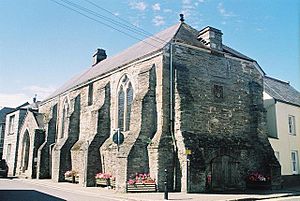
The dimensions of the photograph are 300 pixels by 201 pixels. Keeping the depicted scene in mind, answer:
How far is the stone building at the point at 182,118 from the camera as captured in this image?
62.3 ft

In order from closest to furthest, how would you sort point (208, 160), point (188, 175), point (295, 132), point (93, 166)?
1. point (188, 175)
2. point (208, 160)
3. point (93, 166)
4. point (295, 132)

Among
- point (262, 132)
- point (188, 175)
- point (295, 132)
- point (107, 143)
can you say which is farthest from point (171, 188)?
point (295, 132)

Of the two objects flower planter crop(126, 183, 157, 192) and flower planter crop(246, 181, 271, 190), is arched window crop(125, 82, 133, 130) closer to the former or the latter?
flower planter crop(126, 183, 157, 192)

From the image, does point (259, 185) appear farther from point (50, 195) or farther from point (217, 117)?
point (50, 195)

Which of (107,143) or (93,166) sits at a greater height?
(107,143)

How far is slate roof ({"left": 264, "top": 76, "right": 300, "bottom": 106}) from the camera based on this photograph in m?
27.4

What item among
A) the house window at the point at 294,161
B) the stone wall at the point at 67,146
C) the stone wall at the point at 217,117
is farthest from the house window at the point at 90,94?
the house window at the point at 294,161

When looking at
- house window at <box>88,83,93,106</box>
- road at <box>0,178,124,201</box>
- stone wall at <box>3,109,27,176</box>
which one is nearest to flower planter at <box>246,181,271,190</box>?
road at <box>0,178,124,201</box>

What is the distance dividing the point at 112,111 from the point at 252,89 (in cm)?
1067

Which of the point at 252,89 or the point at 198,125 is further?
the point at 252,89

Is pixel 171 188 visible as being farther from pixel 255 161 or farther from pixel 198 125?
pixel 255 161

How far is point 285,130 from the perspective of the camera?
2634cm

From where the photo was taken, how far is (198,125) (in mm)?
20219

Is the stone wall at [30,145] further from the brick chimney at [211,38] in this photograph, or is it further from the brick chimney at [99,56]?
the brick chimney at [211,38]
